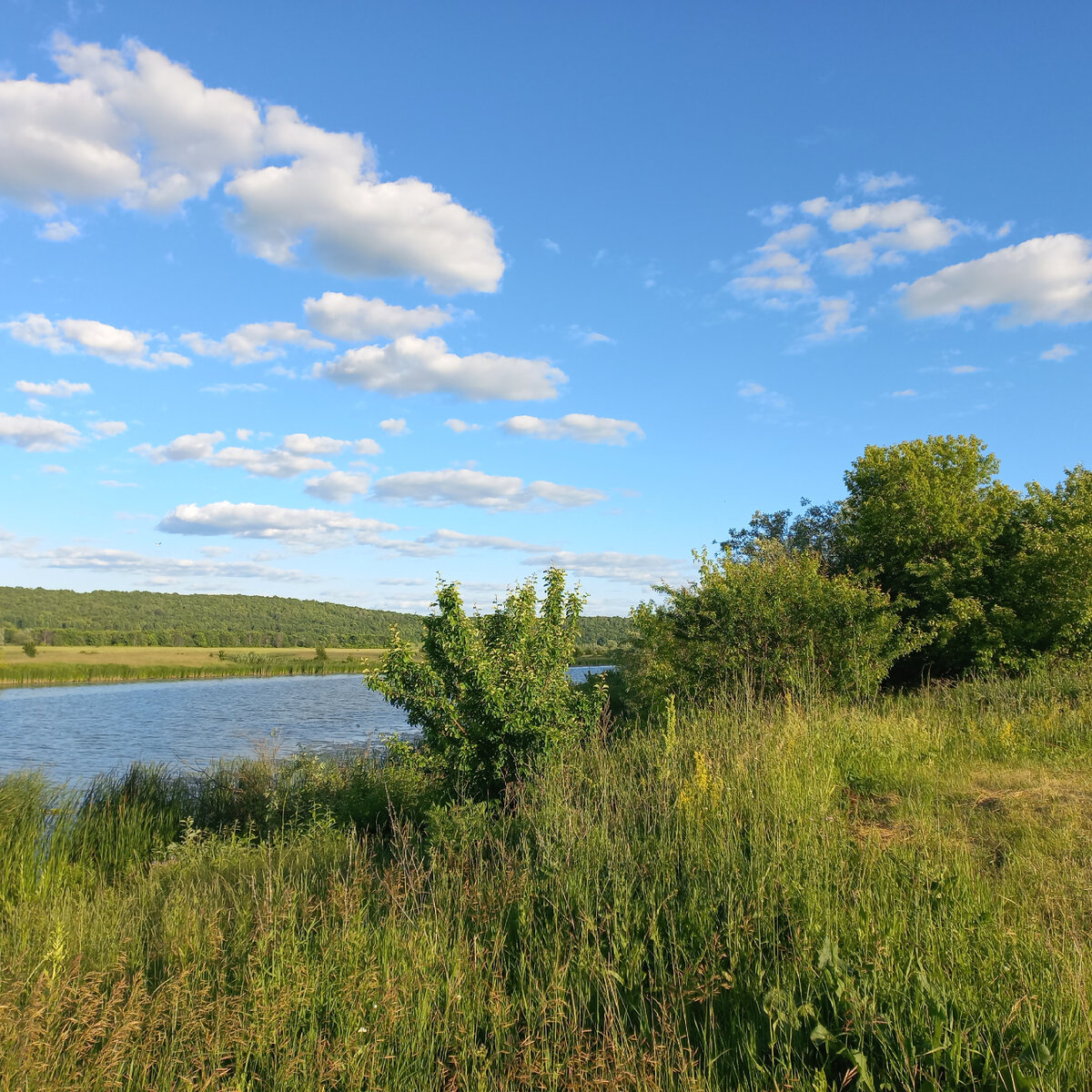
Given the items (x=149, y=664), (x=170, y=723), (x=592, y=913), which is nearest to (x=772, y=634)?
(x=592, y=913)

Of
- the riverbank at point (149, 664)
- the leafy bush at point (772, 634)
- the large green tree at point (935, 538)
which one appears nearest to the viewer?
the leafy bush at point (772, 634)

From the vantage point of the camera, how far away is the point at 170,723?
3894 centimetres

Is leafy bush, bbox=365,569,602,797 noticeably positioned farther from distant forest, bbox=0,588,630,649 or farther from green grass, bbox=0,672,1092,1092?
distant forest, bbox=0,588,630,649

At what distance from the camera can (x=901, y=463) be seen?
859 inches

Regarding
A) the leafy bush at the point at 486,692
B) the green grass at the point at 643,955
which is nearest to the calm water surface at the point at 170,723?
the leafy bush at the point at 486,692

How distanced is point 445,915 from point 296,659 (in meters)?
90.9

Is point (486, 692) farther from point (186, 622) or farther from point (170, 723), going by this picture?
point (186, 622)

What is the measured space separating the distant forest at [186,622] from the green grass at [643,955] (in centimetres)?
8353

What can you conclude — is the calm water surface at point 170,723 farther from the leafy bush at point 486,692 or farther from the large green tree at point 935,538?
the large green tree at point 935,538

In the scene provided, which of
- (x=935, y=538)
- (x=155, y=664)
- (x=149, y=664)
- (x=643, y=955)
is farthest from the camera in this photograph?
(x=155, y=664)

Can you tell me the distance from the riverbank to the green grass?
149 ft

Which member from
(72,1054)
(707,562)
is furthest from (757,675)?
(72,1054)

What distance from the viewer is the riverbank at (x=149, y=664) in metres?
61.3

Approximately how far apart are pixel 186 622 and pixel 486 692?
130459 millimetres
